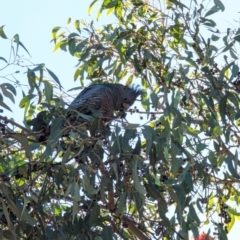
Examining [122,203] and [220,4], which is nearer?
[122,203]

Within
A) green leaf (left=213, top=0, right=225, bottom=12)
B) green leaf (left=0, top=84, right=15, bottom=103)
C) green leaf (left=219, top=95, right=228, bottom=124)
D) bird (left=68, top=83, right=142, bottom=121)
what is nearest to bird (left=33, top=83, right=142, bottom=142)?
bird (left=68, top=83, right=142, bottom=121)

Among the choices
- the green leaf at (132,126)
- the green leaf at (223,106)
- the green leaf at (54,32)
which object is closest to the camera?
the green leaf at (132,126)

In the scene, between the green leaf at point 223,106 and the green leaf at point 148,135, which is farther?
the green leaf at point 223,106

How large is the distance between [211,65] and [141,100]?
1.07 ft

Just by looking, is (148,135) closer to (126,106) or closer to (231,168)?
(231,168)

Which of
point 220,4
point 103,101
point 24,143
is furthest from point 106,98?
point 24,143

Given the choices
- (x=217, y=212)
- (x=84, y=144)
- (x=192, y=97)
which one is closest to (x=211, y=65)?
(x=192, y=97)

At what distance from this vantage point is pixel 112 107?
3.04 meters

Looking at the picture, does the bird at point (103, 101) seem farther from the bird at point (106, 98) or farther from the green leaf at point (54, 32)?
the green leaf at point (54, 32)

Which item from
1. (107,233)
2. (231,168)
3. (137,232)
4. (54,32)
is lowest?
(107,233)

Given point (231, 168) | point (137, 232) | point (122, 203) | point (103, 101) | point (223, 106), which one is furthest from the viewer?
point (103, 101)

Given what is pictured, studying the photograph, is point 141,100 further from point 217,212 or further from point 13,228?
point 13,228

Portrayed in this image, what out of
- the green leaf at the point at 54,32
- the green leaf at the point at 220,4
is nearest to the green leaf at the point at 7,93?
the green leaf at the point at 220,4

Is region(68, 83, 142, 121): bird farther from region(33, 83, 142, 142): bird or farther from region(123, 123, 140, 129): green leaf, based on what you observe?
region(123, 123, 140, 129): green leaf
